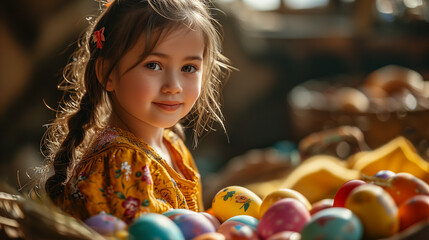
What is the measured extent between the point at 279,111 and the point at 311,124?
4.42 feet

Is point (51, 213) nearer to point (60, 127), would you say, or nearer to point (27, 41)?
point (60, 127)

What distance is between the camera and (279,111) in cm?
358

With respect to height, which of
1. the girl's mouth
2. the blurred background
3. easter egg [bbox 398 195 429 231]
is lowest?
the blurred background

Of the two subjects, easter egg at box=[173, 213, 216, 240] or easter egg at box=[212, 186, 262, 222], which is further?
easter egg at box=[212, 186, 262, 222]

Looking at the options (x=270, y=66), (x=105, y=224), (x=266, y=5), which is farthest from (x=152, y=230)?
(x=266, y=5)

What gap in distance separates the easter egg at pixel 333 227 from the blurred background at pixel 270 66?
118 centimetres

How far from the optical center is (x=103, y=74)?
41.9 inches

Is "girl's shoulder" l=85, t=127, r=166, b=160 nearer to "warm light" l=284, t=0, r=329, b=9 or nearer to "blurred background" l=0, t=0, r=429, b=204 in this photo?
"blurred background" l=0, t=0, r=429, b=204

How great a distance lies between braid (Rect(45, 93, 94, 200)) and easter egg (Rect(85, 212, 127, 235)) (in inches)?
8.7

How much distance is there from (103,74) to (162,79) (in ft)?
0.47

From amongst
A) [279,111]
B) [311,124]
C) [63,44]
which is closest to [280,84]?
[279,111]

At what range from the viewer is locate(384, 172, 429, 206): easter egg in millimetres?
877

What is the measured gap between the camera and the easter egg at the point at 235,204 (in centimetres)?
108

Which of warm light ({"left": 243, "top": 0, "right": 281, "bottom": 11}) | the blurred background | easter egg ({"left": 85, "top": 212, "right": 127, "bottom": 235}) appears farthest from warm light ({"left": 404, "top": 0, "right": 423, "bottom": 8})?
easter egg ({"left": 85, "top": 212, "right": 127, "bottom": 235})
